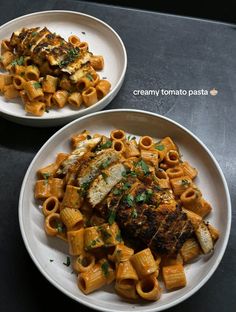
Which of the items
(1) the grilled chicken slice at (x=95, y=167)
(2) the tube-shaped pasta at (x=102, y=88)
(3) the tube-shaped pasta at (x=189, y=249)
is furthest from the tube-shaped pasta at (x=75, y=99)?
(3) the tube-shaped pasta at (x=189, y=249)

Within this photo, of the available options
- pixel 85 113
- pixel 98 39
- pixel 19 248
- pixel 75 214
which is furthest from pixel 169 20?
pixel 19 248

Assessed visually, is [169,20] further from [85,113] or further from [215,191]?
[215,191]

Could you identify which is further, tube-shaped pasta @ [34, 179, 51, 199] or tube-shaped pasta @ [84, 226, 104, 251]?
tube-shaped pasta @ [34, 179, 51, 199]

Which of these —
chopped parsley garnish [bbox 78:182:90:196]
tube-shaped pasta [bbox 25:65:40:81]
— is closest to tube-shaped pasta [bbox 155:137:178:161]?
chopped parsley garnish [bbox 78:182:90:196]

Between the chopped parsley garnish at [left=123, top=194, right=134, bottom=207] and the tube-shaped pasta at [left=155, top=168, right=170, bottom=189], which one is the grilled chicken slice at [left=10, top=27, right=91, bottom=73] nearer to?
the tube-shaped pasta at [left=155, top=168, right=170, bottom=189]

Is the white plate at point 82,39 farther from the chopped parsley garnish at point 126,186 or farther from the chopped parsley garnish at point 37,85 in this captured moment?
the chopped parsley garnish at point 126,186
